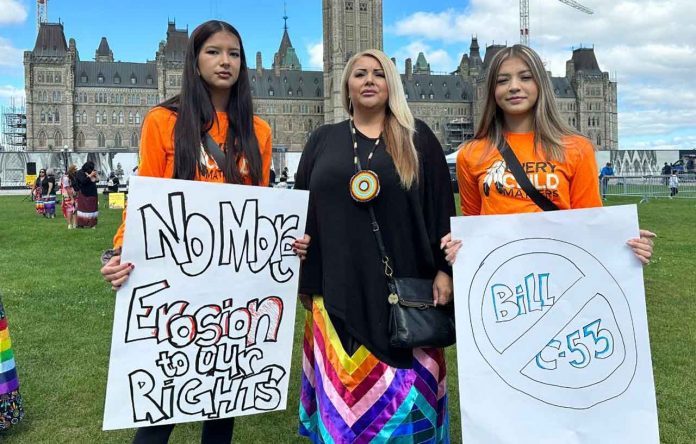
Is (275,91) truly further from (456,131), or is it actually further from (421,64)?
(421,64)

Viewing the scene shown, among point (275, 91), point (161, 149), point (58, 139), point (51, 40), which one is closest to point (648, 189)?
point (161, 149)

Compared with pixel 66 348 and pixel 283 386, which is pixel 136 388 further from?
pixel 66 348

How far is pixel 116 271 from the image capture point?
203 cm

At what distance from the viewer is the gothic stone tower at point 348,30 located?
258 ft

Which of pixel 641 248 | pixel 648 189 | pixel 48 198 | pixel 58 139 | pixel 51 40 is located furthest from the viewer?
pixel 51 40

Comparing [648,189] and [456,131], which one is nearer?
[648,189]

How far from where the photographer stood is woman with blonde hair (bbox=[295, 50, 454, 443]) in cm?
211

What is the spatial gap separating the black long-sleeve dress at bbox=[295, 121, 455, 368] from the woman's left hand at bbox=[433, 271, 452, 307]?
37mm

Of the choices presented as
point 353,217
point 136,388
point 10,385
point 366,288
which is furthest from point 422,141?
point 10,385

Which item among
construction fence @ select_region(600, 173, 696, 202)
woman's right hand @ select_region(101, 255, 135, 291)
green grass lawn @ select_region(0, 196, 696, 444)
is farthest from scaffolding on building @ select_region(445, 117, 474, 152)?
woman's right hand @ select_region(101, 255, 135, 291)

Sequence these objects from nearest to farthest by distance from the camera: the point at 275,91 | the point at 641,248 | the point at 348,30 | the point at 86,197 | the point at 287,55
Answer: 1. the point at 641,248
2. the point at 86,197
3. the point at 348,30
4. the point at 275,91
5. the point at 287,55

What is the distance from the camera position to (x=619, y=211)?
202 cm

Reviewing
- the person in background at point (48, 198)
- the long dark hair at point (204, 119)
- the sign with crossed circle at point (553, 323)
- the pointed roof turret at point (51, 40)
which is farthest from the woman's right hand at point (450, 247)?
the pointed roof turret at point (51, 40)

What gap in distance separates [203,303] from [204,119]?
71 centimetres
